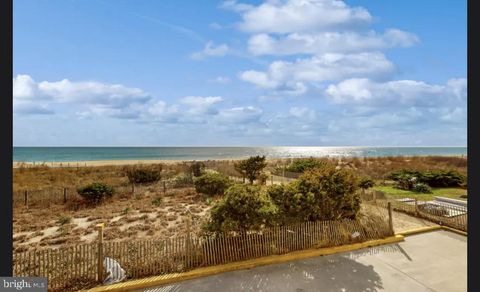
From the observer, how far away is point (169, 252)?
26.2ft

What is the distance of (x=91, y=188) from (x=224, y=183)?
8.47m

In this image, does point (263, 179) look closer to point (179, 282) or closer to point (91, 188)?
point (91, 188)

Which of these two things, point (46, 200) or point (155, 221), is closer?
point (155, 221)

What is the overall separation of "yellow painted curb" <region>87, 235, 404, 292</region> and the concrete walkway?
0.55ft

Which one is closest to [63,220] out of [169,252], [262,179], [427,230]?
[169,252]

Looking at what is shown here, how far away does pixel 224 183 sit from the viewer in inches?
753

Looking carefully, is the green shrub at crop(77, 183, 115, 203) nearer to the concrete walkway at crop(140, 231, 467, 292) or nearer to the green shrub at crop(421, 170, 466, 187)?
the concrete walkway at crop(140, 231, 467, 292)

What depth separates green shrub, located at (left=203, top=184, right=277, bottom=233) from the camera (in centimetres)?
855

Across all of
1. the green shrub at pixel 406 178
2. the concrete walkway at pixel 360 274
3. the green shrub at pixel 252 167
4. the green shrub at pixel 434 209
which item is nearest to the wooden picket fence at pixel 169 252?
the concrete walkway at pixel 360 274

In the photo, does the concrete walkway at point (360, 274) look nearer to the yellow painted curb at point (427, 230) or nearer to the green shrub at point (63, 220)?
the yellow painted curb at point (427, 230)

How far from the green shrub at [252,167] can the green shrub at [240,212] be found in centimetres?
1507

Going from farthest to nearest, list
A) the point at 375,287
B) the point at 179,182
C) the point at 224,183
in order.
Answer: the point at 179,182 < the point at 224,183 < the point at 375,287

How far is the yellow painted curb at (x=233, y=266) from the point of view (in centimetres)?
722
